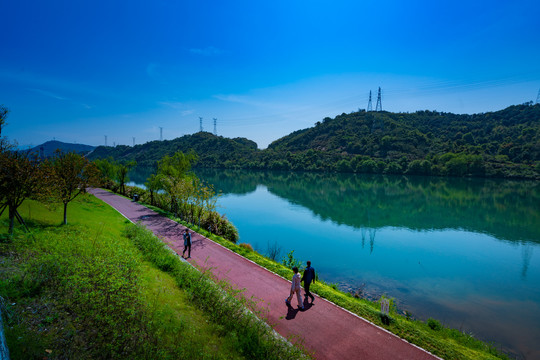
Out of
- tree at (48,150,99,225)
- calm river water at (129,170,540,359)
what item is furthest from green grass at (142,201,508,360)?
tree at (48,150,99,225)

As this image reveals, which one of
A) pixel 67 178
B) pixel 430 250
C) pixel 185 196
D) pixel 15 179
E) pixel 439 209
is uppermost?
pixel 15 179

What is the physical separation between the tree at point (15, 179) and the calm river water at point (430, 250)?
704 inches

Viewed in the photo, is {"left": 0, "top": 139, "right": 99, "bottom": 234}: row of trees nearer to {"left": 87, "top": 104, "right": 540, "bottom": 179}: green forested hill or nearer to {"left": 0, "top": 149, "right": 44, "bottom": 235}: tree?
{"left": 0, "top": 149, "right": 44, "bottom": 235}: tree

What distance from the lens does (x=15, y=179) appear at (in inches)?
496

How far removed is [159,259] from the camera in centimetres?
1256

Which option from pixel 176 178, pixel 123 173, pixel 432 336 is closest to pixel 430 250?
pixel 432 336

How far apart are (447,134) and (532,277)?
498ft

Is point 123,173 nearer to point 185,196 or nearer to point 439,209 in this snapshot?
point 185,196

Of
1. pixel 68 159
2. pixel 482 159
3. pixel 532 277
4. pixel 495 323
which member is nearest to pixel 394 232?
pixel 532 277

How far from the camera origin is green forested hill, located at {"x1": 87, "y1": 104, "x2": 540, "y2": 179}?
97.1 meters

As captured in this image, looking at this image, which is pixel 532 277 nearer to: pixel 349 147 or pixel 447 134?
pixel 349 147

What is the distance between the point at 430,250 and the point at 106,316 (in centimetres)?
2935

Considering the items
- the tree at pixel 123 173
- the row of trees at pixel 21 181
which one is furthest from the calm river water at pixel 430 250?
the tree at pixel 123 173

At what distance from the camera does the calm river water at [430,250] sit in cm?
1539
